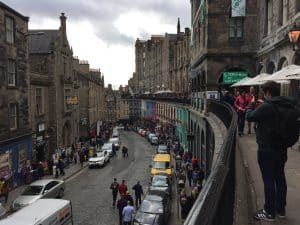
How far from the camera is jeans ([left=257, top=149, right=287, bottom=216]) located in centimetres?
509

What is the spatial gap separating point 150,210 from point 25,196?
264 inches

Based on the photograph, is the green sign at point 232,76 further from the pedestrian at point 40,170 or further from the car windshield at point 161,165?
the pedestrian at point 40,170

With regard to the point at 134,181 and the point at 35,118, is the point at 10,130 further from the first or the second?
the point at 134,181

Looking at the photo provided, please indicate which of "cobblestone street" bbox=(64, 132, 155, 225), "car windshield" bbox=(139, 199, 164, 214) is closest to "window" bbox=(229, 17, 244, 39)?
"cobblestone street" bbox=(64, 132, 155, 225)

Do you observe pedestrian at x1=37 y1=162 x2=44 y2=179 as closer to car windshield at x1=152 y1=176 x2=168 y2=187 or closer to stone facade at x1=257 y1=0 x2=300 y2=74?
car windshield at x1=152 y1=176 x2=168 y2=187

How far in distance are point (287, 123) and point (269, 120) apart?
22cm

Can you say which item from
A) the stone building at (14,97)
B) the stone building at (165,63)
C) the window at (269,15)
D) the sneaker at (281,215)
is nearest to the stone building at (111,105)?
the stone building at (165,63)

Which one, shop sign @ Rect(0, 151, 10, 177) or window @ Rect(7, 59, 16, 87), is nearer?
shop sign @ Rect(0, 151, 10, 177)

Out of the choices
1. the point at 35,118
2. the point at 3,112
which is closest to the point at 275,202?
the point at 3,112

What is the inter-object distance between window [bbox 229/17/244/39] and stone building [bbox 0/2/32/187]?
50.6 feet

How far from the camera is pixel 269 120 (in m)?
4.97

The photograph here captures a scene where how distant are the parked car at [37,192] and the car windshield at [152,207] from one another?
549 centimetres

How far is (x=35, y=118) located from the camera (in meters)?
33.1

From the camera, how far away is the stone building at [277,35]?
18.4m
